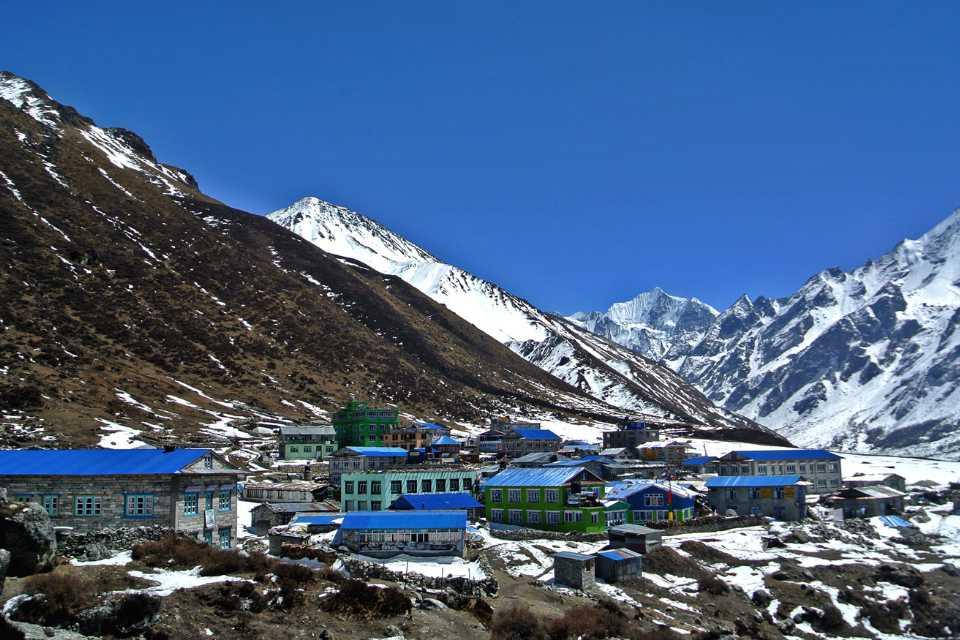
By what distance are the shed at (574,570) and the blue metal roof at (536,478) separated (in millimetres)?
18996

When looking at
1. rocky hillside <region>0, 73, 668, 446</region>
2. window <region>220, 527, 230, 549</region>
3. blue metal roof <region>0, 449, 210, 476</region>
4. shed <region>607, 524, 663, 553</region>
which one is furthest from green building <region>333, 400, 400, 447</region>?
blue metal roof <region>0, 449, 210, 476</region>

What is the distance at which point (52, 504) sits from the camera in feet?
135

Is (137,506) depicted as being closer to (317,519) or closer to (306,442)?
(317,519)

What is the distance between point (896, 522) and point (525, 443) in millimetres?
50622

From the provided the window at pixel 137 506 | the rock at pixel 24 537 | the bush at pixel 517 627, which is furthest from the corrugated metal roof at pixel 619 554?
the rock at pixel 24 537

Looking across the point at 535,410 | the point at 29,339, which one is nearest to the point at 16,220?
the point at 29,339

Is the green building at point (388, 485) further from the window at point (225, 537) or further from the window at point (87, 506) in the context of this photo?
the window at point (87, 506)

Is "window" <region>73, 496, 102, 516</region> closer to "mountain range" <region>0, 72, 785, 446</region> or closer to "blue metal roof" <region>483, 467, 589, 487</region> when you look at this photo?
"blue metal roof" <region>483, 467, 589, 487</region>

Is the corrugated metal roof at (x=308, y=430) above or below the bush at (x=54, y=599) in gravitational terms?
above

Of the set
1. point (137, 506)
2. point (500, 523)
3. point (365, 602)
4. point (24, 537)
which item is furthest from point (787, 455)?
point (24, 537)

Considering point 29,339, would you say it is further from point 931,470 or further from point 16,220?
point 931,470

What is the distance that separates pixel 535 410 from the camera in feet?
627

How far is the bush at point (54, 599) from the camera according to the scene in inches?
1013

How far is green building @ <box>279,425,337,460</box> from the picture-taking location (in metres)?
104
